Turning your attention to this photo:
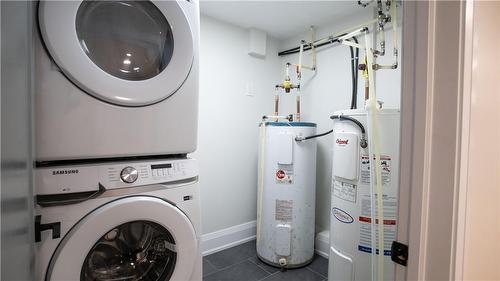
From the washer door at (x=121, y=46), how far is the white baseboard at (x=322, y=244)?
1.88m

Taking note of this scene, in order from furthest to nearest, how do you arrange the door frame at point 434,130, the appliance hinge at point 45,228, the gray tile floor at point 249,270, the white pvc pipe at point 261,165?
the white pvc pipe at point 261,165
the gray tile floor at point 249,270
the appliance hinge at point 45,228
the door frame at point 434,130

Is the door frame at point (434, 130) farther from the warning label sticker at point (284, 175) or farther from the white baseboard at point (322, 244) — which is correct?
the white baseboard at point (322, 244)

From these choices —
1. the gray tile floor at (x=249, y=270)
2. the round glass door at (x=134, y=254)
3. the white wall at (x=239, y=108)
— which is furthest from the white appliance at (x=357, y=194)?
the round glass door at (x=134, y=254)

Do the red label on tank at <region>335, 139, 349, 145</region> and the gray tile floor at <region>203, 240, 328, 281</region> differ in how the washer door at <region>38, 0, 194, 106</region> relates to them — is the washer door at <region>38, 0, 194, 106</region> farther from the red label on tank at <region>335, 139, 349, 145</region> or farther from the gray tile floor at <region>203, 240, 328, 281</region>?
the gray tile floor at <region>203, 240, 328, 281</region>

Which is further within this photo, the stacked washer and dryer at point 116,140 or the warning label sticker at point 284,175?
the warning label sticker at point 284,175

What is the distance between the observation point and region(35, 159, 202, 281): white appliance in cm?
77

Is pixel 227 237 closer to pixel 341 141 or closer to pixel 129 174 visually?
pixel 341 141

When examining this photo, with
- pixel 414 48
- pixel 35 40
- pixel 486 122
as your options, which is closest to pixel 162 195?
pixel 35 40

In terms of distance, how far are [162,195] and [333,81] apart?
1.83 metres

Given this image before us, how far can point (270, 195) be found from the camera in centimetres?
201

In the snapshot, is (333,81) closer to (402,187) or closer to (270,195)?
(270,195)

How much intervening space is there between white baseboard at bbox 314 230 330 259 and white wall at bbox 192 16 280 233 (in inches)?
26.4

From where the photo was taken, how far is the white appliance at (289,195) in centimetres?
194

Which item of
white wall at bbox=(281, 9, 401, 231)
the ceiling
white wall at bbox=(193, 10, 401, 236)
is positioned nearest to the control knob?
white wall at bbox=(193, 10, 401, 236)
